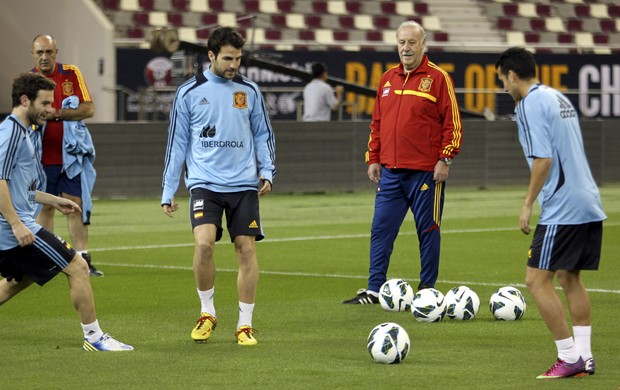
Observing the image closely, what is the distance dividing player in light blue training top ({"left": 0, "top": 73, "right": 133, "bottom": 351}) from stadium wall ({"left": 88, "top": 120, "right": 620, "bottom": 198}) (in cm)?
1530

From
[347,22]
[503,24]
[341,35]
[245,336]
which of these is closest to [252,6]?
[341,35]

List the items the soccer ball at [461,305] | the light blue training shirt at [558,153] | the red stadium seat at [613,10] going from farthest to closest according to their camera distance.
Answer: the red stadium seat at [613,10]
the soccer ball at [461,305]
the light blue training shirt at [558,153]

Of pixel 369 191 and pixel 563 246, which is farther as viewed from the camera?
pixel 369 191

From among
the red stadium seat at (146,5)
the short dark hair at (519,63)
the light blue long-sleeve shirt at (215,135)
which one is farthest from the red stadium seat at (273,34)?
the short dark hair at (519,63)

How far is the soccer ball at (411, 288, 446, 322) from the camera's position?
10.1 m

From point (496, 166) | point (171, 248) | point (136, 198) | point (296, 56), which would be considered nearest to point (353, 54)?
point (296, 56)

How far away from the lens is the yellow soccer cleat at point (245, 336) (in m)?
9.07

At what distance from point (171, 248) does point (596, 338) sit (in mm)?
8053

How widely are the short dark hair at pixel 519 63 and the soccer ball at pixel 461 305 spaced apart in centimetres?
295

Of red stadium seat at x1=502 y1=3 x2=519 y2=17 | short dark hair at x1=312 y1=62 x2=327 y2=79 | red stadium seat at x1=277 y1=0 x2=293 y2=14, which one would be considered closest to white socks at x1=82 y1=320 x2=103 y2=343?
short dark hair at x1=312 y1=62 x2=327 y2=79

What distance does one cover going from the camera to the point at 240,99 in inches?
367

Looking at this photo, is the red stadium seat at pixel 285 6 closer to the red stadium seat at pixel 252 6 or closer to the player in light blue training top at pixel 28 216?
the red stadium seat at pixel 252 6

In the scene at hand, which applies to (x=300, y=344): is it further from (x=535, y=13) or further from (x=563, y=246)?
(x=535, y=13)

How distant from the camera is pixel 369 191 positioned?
26328 millimetres
